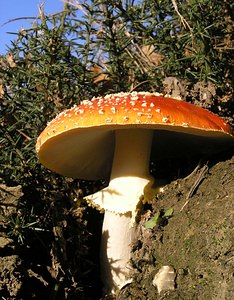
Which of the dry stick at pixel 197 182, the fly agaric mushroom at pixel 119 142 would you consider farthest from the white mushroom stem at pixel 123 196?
the dry stick at pixel 197 182

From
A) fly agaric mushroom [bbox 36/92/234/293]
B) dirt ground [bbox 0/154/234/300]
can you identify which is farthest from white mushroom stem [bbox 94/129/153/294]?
dirt ground [bbox 0/154/234/300]

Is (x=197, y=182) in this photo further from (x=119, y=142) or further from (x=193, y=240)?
(x=119, y=142)

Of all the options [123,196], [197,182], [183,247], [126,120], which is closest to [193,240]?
[183,247]

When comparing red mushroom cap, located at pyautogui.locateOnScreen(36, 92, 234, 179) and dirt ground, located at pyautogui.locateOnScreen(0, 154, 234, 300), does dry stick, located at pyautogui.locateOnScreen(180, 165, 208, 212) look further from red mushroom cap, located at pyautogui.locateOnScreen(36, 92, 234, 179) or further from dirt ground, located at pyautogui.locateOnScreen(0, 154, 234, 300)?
red mushroom cap, located at pyautogui.locateOnScreen(36, 92, 234, 179)

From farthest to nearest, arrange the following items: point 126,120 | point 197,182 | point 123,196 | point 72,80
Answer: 1. point 72,80
2. point 123,196
3. point 197,182
4. point 126,120

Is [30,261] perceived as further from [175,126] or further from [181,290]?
[175,126]

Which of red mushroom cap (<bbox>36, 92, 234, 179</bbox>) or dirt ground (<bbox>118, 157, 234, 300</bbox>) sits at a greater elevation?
red mushroom cap (<bbox>36, 92, 234, 179</bbox>)

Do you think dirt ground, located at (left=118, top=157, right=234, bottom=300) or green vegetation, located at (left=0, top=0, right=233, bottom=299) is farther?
green vegetation, located at (left=0, top=0, right=233, bottom=299)

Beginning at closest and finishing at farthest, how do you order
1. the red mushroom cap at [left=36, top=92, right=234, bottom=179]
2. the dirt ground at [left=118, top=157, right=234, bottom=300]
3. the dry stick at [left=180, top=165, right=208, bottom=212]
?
the dirt ground at [left=118, top=157, right=234, bottom=300], the red mushroom cap at [left=36, top=92, right=234, bottom=179], the dry stick at [left=180, top=165, right=208, bottom=212]
